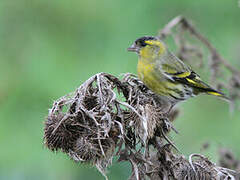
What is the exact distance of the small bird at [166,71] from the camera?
195 inches

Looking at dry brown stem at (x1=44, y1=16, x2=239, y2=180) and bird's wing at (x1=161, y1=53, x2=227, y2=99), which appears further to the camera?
bird's wing at (x1=161, y1=53, x2=227, y2=99)

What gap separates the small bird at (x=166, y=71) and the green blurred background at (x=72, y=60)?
510 mm

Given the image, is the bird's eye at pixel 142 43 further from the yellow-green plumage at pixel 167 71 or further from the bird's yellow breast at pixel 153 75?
the bird's yellow breast at pixel 153 75

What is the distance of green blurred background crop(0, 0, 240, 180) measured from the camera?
17.0 ft

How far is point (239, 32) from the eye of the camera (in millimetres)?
7125

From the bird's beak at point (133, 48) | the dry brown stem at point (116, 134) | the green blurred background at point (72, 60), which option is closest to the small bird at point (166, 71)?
the bird's beak at point (133, 48)

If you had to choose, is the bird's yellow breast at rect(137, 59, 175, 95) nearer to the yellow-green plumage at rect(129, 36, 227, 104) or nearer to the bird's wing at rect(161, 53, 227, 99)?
the yellow-green plumage at rect(129, 36, 227, 104)

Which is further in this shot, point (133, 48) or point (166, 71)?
point (166, 71)

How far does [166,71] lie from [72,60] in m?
1.61

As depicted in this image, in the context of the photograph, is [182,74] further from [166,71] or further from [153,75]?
[153,75]

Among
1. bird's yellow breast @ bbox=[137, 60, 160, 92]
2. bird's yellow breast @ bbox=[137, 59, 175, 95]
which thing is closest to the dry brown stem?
bird's yellow breast @ bbox=[137, 60, 160, 92]

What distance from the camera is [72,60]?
618 cm

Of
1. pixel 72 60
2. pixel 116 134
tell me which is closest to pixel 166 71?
pixel 72 60

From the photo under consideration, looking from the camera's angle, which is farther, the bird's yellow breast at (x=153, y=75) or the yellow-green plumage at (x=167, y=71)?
the yellow-green plumage at (x=167, y=71)
